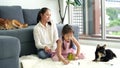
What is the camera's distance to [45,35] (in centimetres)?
284

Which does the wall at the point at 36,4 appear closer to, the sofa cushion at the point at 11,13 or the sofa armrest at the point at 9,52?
the sofa cushion at the point at 11,13

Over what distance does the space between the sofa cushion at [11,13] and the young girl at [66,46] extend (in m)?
1.14

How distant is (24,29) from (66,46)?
674 mm

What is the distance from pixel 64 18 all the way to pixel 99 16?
79 cm

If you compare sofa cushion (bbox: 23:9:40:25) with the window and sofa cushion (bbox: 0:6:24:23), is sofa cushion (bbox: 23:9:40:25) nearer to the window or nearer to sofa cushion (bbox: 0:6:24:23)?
sofa cushion (bbox: 0:6:24:23)

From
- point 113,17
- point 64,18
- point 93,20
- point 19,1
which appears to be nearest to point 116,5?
point 113,17

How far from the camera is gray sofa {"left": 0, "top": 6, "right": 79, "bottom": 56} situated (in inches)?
111

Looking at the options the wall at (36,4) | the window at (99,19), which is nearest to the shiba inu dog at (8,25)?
the wall at (36,4)

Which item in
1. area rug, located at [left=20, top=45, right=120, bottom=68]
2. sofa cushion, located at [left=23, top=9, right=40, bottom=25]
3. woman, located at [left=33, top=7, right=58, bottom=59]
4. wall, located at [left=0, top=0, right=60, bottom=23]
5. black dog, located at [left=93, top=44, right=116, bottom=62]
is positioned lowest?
area rug, located at [left=20, top=45, right=120, bottom=68]

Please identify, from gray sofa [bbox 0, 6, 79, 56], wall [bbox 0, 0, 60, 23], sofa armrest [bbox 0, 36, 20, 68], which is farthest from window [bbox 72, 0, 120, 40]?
sofa armrest [bbox 0, 36, 20, 68]

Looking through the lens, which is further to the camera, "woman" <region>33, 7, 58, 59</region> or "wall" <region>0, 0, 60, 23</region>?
"wall" <region>0, 0, 60, 23</region>

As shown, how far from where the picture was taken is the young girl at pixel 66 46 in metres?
2.48

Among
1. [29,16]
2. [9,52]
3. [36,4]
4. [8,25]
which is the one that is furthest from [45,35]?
[36,4]

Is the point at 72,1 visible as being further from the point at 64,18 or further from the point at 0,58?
the point at 0,58
